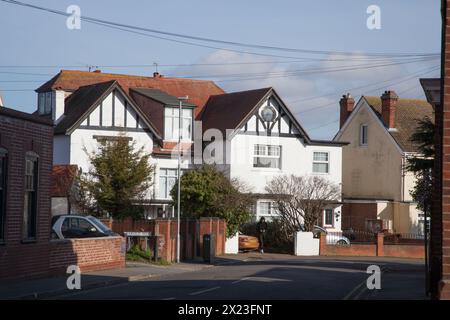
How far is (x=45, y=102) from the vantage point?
175 feet

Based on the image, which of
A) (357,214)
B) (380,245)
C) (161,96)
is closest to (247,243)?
(380,245)

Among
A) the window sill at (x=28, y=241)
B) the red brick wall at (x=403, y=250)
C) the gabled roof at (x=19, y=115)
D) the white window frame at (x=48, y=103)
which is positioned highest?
the white window frame at (x=48, y=103)

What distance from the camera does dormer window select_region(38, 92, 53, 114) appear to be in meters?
52.7

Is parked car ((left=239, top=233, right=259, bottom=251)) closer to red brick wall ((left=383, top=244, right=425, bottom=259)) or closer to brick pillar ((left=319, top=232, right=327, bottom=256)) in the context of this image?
brick pillar ((left=319, top=232, right=327, bottom=256))

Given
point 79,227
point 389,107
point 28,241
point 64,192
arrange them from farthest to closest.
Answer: point 389,107 → point 64,192 → point 79,227 → point 28,241

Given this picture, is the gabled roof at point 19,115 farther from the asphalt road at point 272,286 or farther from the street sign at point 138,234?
the street sign at point 138,234

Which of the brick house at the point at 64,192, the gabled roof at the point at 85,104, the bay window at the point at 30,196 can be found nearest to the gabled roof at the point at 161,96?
the gabled roof at the point at 85,104

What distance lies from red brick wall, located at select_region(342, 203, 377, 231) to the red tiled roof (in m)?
20.0

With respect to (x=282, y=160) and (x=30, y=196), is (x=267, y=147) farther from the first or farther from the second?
(x=30, y=196)

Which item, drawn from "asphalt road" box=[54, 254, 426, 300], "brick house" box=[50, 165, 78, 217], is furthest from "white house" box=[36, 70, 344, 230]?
"asphalt road" box=[54, 254, 426, 300]

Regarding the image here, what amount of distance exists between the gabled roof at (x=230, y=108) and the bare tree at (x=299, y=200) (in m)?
4.78

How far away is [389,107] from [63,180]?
23862mm

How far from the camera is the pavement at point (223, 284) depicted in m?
20.5

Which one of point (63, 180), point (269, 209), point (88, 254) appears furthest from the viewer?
point (269, 209)
